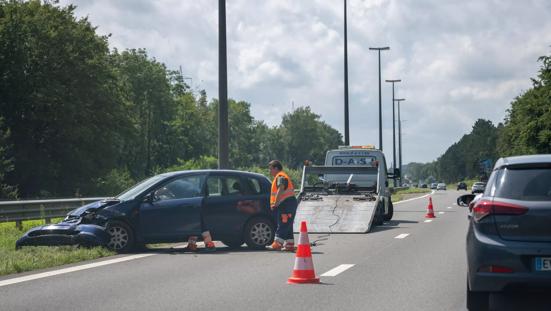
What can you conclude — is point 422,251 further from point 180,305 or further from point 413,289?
point 180,305

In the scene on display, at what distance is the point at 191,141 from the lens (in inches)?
3851

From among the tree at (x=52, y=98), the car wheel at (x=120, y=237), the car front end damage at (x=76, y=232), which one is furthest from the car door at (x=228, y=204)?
the tree at (x=52, y=98)

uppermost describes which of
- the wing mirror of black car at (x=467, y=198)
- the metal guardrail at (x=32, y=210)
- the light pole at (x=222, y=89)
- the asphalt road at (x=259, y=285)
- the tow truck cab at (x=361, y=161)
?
the light pole at (x=222, y=89)

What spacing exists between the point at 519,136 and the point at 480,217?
61420 mm

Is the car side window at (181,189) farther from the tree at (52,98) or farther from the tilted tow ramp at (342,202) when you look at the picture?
the tree at (52,98)

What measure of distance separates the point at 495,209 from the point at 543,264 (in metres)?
0.63

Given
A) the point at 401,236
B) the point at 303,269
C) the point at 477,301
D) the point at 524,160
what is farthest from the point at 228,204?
the point at 524,160

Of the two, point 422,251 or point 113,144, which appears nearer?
point 422,251

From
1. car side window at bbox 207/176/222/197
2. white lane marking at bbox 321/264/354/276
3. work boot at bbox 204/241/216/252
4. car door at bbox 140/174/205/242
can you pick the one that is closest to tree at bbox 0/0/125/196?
car side window at bbox 207/176/222/197

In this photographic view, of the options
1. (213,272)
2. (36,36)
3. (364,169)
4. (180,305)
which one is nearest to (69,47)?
(36,36)

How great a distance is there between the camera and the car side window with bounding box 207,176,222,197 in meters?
16.5

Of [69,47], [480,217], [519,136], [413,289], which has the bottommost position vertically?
[413,289]

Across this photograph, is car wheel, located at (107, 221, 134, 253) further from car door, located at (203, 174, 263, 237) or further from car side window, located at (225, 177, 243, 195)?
car side window, located at (225, 177, 243, 195)

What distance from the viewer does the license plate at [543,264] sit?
25.3 ft
